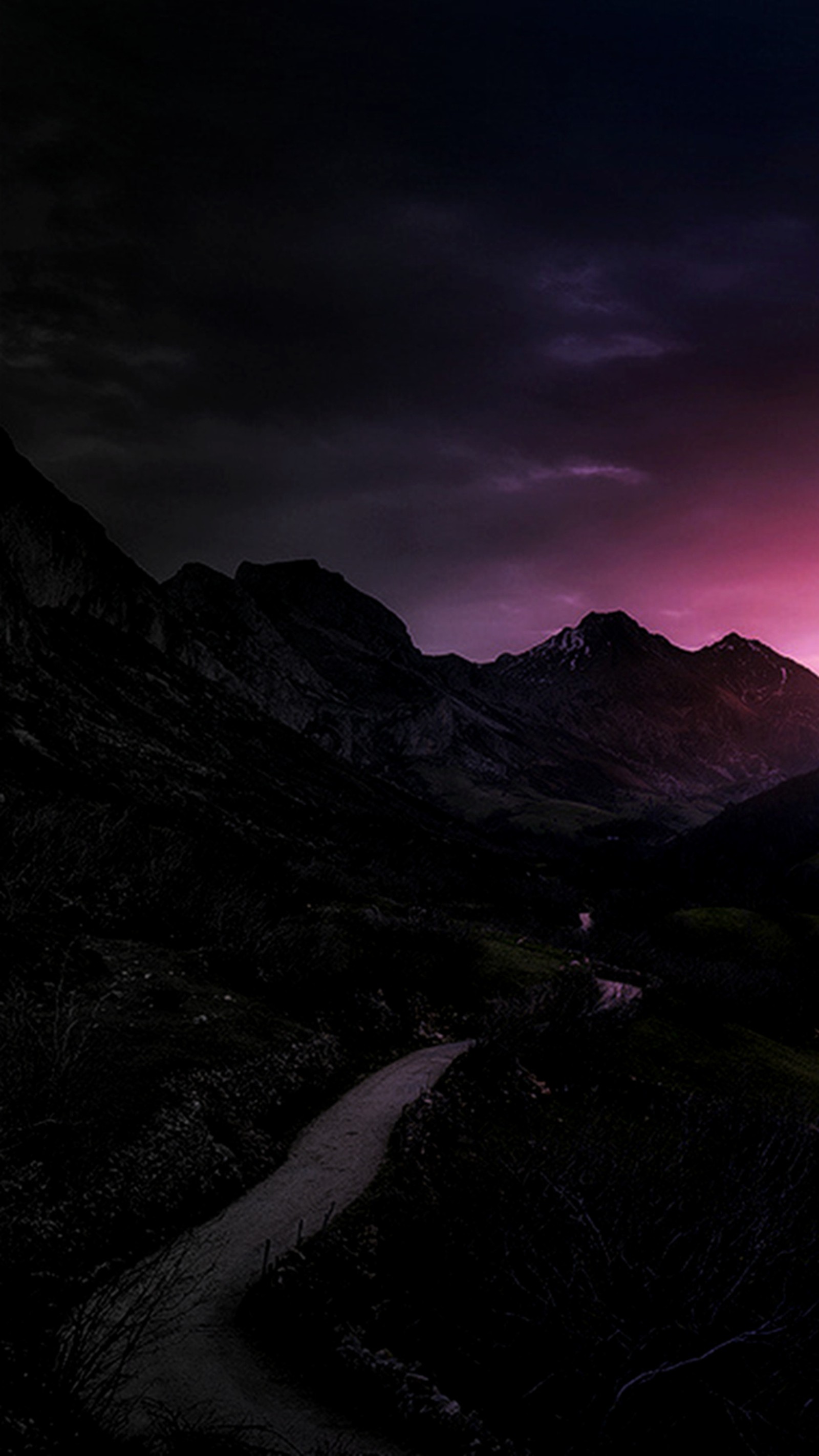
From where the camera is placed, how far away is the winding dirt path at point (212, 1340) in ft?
14.9

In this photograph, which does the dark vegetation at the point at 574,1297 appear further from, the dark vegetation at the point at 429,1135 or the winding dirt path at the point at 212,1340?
the winding dirt path at the point at 212,1340

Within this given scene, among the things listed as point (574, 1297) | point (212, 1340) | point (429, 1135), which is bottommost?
point (429, 1135)

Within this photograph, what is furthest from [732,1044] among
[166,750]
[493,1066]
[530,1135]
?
[166,750]

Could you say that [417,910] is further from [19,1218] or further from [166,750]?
[166,750]

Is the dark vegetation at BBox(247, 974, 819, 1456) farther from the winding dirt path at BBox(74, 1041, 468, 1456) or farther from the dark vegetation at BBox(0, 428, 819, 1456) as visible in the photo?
the winding dirt path at BBox(74, 1041, 468, 1456)

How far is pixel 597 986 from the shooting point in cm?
1753

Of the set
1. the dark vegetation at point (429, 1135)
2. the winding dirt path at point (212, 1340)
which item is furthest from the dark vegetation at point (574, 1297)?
the winding dirt path at point (212, 1340)

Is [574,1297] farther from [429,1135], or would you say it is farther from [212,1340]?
[429,1135]

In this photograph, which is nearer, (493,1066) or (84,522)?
(493,1066)

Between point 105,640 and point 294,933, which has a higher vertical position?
point 105,640

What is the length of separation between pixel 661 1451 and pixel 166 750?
63842 millimetres

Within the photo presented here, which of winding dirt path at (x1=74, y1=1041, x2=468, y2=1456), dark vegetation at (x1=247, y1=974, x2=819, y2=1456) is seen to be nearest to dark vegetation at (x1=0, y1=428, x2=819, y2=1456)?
dark vegetation at (x1=247, y1=974, x2=819, y2=1456)

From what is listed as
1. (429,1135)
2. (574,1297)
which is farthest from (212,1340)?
(429,1135)

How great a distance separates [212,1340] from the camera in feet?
18.5
